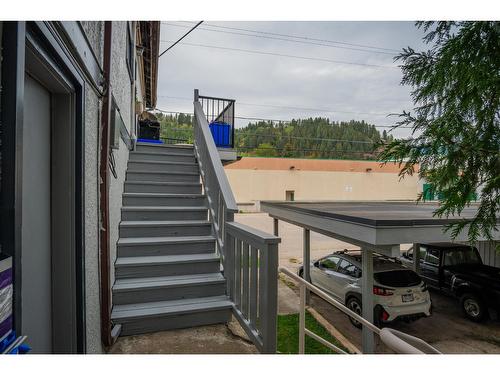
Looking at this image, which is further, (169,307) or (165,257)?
(165,257)

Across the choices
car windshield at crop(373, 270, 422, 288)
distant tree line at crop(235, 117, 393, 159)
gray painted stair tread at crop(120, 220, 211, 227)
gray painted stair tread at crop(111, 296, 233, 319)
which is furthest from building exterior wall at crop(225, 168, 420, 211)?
gray painted stair tread at crop(111, 296, 233, 319)

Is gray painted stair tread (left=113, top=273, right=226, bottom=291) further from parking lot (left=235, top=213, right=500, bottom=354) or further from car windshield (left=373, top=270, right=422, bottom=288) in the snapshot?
car windshield (left=373, top=270, right=422, bottom=288)

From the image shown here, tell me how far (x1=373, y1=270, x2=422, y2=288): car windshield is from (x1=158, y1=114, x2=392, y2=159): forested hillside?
17.8 metres

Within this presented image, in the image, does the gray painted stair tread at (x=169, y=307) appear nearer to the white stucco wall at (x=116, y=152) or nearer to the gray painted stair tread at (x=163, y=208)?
the white stucco wall at (x=116, y=152)

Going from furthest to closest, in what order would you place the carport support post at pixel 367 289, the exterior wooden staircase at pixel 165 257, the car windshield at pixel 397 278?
the car windshield at pixel 397 278 < the carport support post at pixel 367 289 < the exterior wooden staircase at pixel 165 257

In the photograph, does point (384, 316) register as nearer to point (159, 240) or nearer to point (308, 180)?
point (159, 240)

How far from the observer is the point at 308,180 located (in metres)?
22.7

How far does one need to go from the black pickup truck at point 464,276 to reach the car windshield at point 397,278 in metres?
1.49

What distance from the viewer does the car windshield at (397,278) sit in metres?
5.18

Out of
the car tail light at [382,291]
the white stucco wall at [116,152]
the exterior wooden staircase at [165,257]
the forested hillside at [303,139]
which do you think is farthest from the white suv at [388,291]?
the forested hillside at [303,139]

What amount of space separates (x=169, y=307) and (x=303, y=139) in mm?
22279

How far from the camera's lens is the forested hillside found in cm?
2297

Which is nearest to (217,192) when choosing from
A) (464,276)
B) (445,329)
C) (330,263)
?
(330,263)
